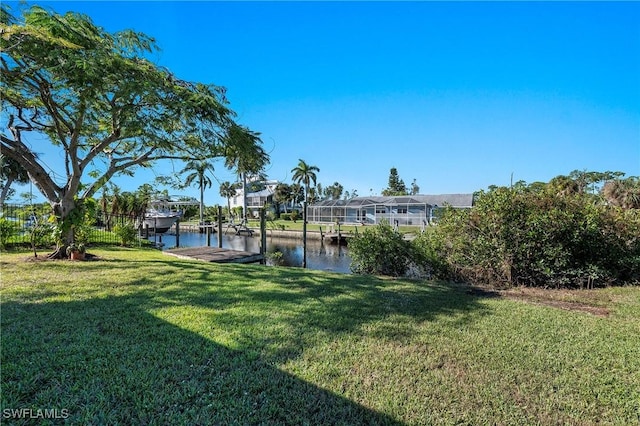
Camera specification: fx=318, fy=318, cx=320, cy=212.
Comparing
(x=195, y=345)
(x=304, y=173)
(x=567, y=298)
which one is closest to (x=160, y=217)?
(x=304, y=173)

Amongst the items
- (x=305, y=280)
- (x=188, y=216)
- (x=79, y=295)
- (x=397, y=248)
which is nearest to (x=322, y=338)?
(x=305, y=280)

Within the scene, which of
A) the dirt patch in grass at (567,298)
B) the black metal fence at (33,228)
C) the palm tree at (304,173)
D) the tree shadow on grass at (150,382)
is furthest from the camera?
the palm tree at (304,173)

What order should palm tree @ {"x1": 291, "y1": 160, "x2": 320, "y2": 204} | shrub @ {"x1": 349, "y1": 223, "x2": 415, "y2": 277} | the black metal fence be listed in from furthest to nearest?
palm tree @ {"x1": 291, "y1": 160, "x2": 320, "y2": 204} → shrub @ {"x1": 349, "y1": 223, "x2": 415, "y2": 277} → the black metal fence

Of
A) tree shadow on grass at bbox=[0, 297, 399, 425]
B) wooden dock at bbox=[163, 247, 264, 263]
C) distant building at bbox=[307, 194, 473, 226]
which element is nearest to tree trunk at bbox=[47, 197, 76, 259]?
wooden dock at bbox=[163, 247, 264, 263]

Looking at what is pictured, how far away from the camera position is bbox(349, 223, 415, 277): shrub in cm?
814

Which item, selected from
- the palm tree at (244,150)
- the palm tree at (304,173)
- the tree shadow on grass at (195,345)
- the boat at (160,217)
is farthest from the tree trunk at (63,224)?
the palm tree at (304,173)

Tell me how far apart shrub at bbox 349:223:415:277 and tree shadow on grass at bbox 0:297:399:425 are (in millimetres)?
5789

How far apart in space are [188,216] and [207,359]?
151 ft

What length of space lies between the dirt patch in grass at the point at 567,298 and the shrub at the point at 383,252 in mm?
2512

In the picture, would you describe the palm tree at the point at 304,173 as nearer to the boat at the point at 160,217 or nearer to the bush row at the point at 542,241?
the boat at the point at 160,217

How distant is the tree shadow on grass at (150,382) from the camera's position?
2.02 metres

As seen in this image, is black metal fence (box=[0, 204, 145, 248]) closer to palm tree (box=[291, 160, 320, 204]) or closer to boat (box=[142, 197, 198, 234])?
boat (box=[142, 197, 198, 234])

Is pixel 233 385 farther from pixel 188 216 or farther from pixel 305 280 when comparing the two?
pixel 188 216

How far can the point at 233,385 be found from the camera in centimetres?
233
